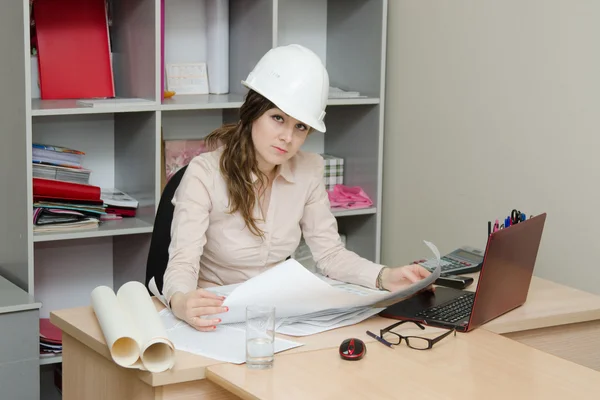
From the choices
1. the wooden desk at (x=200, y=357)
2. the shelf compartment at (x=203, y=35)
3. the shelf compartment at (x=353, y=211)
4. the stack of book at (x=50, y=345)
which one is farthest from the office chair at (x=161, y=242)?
the shelf compartment at (x=353, y=211)

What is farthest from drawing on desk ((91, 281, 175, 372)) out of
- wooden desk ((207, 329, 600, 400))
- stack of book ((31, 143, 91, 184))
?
stack of book ((31, 143, 91, 184))

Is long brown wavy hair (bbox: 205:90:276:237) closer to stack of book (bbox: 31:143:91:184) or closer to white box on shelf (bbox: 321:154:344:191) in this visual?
stack of book (bbox: 31:143:91:184)

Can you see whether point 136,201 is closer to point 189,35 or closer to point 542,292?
point 189,35

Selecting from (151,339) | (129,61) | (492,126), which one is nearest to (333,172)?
(492,126)

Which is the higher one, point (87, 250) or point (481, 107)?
point (481, 107)

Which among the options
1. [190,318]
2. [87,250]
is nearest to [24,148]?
[87,250]

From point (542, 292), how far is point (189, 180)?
0.99 metres

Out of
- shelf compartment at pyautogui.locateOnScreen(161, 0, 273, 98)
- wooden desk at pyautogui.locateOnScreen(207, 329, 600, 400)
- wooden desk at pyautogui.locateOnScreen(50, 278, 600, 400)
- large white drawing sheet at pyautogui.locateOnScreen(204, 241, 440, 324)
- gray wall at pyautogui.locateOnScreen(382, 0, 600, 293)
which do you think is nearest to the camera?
wooden desk at pyautogui.locateOnScreen(207, 329, 600, 400)

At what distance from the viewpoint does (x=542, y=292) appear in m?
2.27

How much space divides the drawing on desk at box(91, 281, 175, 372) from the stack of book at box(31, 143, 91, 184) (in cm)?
127

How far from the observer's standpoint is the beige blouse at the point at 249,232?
85.4 inches

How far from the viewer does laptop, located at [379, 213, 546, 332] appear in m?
1.89

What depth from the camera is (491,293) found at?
6.42 ft

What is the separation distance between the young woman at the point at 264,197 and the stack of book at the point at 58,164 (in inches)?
32.1
